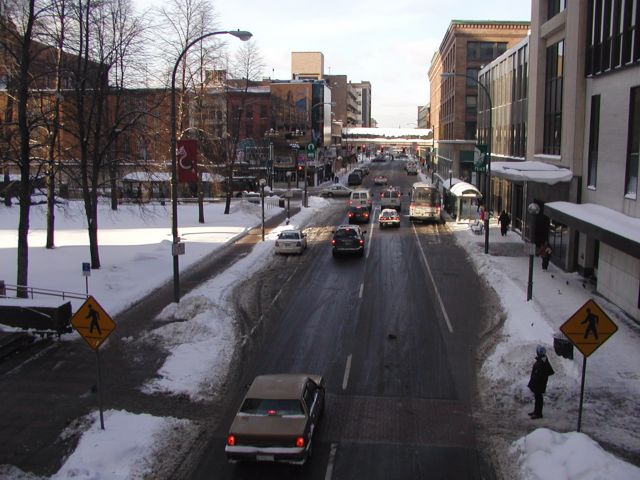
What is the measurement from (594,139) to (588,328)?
15.2m

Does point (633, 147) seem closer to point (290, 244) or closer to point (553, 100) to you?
point (553, 100)

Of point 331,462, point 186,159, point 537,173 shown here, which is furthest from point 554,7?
point 331,462

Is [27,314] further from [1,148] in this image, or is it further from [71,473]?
[71,473]

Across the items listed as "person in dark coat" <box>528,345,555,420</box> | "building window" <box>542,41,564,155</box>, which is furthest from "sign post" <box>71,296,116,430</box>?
"building window" <box>542,41,564,155</box>

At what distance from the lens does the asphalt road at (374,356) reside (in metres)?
11.1

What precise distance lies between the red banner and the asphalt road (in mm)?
4799

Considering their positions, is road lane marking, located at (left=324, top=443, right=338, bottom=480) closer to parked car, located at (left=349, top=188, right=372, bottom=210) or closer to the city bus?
the city bus

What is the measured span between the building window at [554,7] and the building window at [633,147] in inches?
445

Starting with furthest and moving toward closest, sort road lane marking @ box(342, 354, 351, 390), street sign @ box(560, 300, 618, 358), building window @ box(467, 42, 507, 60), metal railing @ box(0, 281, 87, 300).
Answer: building window @ box(467, 42, 507, 60) < metal railing @ box(0, 281, 87, 300) < road lane marking @ box(342, 354, 351, 390) < street sign @ box(560, 300, 618, 358)

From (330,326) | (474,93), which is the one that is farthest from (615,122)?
(474,93)

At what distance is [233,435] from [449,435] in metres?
4.22

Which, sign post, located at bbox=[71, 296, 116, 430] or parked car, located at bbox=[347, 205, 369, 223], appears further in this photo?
parked car, located at bbox=[347, 205, 369, 223]

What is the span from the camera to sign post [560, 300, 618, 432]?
1148cm

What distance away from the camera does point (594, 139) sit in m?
24.6
